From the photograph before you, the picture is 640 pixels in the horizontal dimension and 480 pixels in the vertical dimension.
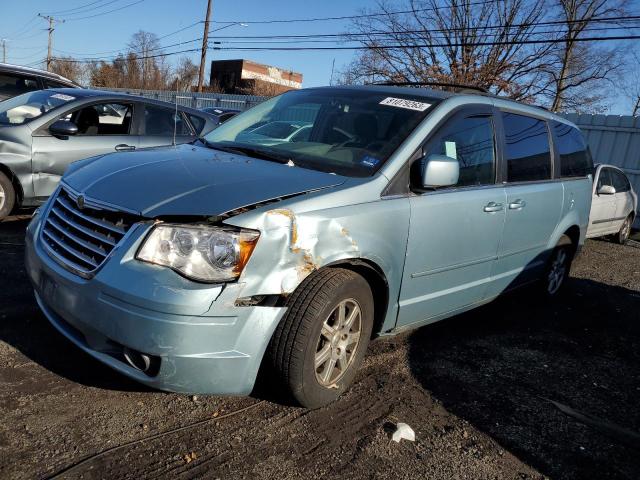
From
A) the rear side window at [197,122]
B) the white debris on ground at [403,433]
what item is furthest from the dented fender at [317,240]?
the rear side window at [197,122]

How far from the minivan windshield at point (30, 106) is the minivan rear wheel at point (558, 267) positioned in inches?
214

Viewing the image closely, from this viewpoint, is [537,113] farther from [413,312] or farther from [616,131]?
[616,131]

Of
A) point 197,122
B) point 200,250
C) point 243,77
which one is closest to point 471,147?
point 200,250

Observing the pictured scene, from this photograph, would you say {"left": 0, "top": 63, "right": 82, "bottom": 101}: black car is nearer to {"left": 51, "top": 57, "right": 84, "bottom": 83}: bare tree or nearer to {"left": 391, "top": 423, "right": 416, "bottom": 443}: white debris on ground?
{"left": 391, "top": 423, "right": 416, "bottom": 443}: white debris on ground

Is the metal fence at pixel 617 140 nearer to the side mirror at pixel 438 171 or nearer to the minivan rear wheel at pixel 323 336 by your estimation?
the side mirror at pixel 438 171

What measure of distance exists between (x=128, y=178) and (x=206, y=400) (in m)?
1.23

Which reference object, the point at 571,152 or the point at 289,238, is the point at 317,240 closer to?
the point at 289,238

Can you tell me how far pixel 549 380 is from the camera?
3.62 metres

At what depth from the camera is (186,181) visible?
2678 millimetres

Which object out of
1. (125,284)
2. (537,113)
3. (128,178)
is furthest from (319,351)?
(537,113)

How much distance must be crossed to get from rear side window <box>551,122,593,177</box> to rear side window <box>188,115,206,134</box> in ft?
14.0

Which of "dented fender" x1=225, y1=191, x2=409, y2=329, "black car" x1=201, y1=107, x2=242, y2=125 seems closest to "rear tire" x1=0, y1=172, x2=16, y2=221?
"black car" x1=201, y1=107, x2=242, y2=125

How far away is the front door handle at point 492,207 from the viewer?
3.63m

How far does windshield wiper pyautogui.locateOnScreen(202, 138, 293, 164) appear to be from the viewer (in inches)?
125
